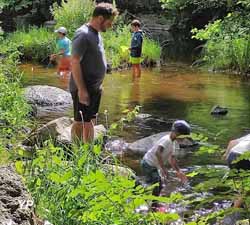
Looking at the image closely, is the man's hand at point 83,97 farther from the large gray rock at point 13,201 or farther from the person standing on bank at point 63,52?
the person standing on bank at point 63,52

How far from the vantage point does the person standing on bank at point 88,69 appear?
607 centimetres

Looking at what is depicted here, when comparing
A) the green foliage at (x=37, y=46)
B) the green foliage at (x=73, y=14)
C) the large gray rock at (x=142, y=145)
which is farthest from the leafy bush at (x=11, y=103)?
the green foliage at (x=73, y=14)

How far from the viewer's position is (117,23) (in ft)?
74.9

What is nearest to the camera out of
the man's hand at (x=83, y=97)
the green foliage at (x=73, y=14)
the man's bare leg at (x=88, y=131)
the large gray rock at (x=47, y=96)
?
the man's bare leg at (x=88, y=131)

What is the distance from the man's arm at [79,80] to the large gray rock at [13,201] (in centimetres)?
316

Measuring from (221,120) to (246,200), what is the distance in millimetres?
8462

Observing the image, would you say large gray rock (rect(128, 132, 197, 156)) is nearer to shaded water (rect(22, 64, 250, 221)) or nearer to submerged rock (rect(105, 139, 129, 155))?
submerged rock (rect(105, 139, 129, 155))

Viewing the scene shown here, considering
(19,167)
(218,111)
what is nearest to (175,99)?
(218,111)

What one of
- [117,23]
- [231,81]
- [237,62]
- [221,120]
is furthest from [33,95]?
[117,23]

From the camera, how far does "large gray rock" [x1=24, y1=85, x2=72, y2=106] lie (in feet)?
40.4

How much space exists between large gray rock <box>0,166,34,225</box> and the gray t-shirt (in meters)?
3.30

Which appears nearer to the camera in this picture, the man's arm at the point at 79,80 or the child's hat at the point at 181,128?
the man's arm at the point at 79,80

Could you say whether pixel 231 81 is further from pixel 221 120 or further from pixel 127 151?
pixel 127 151

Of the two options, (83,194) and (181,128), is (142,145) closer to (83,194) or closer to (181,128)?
(181,128)
